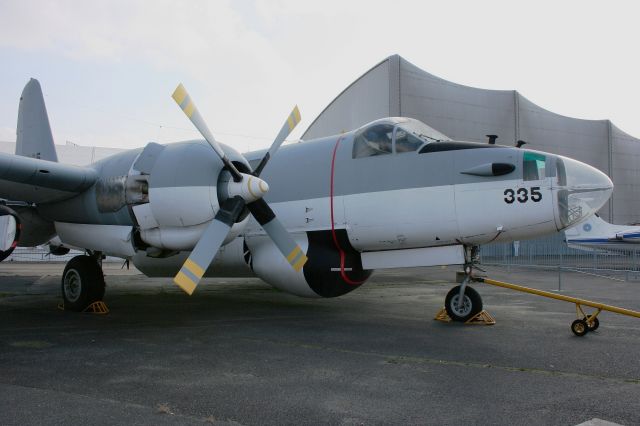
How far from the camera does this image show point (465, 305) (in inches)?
351

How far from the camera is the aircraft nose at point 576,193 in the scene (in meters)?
7.68

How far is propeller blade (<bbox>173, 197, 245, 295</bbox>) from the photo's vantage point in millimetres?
7164

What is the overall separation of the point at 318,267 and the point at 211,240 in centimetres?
227

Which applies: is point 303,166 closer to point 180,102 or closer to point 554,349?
point 180,102

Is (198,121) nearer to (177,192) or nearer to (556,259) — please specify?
(177,192)

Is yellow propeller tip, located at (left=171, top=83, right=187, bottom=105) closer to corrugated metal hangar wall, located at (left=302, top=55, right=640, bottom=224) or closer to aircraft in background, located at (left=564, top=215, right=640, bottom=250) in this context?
corrugated metal hangar wall, located at (left=302, top=55, right=640, bottom=224)

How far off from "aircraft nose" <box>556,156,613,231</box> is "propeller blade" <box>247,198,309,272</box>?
4122mm

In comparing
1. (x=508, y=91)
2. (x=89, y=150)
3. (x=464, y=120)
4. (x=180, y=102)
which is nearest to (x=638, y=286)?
(x=180, y=102)

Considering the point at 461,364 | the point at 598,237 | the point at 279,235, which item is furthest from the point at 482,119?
the point at 461,364

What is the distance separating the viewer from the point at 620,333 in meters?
8.36

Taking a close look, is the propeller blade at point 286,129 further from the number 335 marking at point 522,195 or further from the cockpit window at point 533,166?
the cockpit window at point 533,166

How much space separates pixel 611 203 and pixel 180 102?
4603 centimetres

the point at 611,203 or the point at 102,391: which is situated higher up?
the point at 611,203

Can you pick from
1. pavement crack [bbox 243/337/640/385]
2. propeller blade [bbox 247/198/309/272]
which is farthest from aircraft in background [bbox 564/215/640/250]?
pavement crack [bbox 243/337/640/385]
